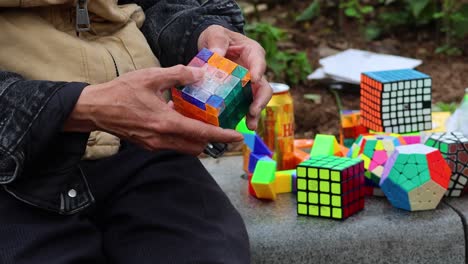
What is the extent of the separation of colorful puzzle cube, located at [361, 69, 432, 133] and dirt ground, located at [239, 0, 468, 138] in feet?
1.97

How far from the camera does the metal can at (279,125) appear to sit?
2.35 m

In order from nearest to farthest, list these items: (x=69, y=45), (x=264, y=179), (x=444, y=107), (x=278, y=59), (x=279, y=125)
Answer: (x=69, y=45) → (x=264, y=179) → (x=279, y=125) → (x=444, y=107) → (x=278, y=59)

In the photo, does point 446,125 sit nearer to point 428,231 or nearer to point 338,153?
point 338,153

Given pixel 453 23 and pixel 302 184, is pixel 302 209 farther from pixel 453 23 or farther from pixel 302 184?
pixel 453 23

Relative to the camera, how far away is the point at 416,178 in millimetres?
2135

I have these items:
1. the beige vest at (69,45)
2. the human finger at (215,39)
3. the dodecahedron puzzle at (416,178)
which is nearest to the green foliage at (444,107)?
the dodecahedron puzzle at (416,178)

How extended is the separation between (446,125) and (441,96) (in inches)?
33.5

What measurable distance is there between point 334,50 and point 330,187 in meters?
1.87

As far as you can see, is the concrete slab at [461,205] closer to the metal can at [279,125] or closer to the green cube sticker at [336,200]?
the green cube sticker at [336,200]

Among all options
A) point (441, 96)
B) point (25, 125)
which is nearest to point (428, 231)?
point (25, 125)

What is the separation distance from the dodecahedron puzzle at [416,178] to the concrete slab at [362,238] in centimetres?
4

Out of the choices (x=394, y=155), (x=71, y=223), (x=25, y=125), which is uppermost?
(x=25, y=125)

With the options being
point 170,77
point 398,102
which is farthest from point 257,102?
point 398,102

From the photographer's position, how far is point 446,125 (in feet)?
8.54
